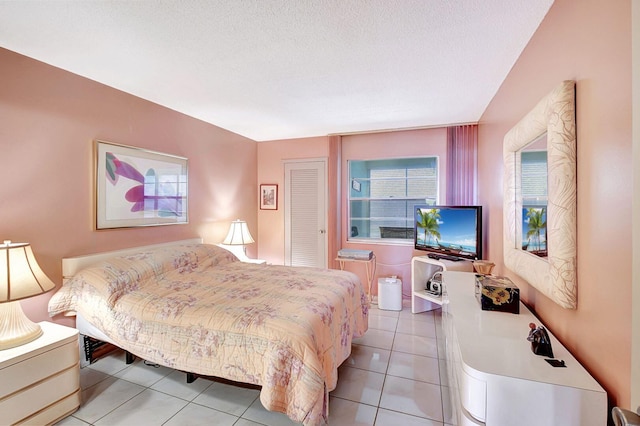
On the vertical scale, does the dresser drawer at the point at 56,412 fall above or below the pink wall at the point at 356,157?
below

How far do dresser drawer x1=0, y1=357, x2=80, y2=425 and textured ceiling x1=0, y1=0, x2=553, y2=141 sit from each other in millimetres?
2205

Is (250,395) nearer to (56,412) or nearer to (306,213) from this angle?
(56,412)

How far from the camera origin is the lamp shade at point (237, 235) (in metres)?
3.87

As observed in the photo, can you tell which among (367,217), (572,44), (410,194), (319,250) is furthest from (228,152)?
(572,44)

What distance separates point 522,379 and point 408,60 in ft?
6.90

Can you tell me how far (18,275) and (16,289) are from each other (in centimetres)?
9

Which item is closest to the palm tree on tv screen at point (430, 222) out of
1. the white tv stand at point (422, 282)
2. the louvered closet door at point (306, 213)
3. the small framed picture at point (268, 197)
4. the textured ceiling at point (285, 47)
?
the white tv stand at point (422, 282)

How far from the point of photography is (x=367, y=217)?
4.38m

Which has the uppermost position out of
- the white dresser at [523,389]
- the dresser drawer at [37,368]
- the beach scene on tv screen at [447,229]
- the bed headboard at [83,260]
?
the beach scene on tv screen at [447,229]

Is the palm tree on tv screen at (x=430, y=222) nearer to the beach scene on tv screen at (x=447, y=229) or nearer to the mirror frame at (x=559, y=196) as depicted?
the beach scene on tv screen at (x=447, y=229)

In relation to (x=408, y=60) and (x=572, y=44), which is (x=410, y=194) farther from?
(x=572, y=44)

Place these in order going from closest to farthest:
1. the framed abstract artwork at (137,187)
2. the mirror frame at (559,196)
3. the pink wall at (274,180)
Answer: the mirror frame at (559,196)
the framed abstract artwork at (137,187)
the pink wall at (274,180)

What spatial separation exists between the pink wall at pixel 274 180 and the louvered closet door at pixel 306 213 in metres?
0.12

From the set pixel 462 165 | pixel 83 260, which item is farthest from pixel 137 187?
pixel 462 165
